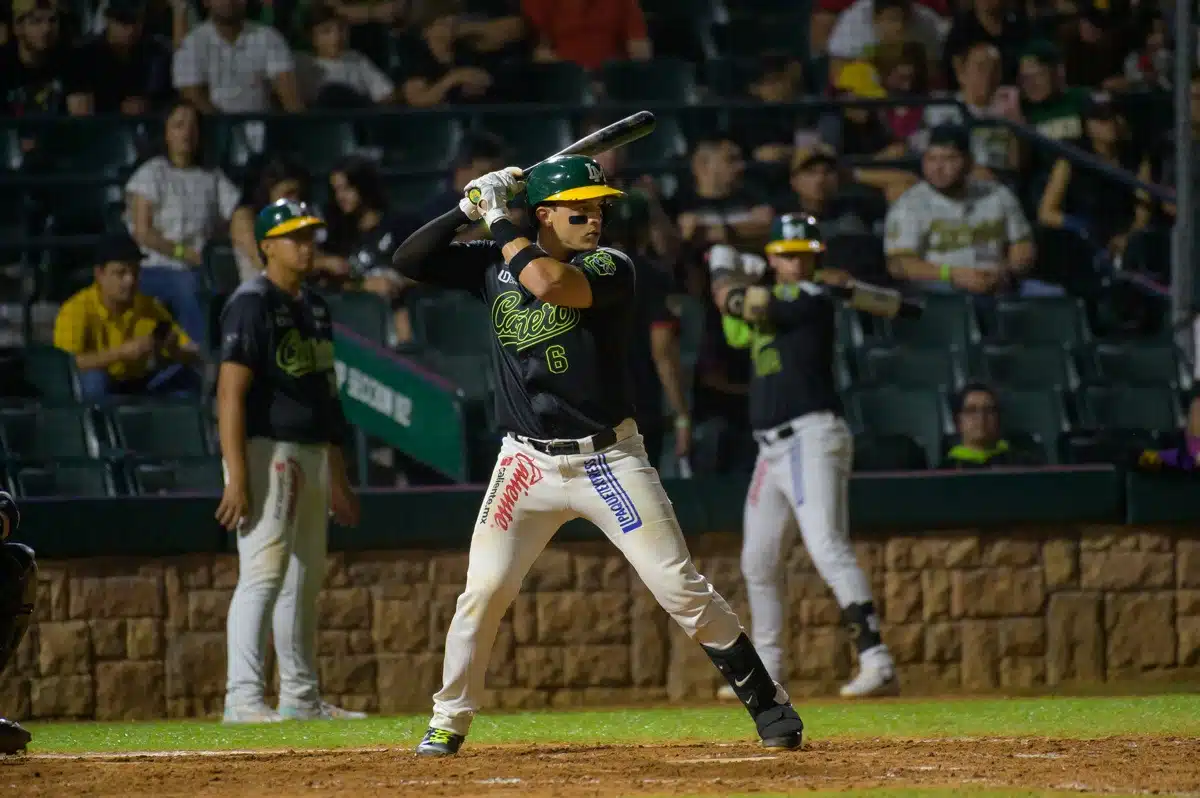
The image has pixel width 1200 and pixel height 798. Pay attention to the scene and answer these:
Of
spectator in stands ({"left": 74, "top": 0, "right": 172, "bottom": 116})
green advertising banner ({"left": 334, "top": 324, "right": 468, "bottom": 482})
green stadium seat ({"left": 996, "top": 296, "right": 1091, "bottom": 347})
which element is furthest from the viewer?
spectator in stands ({"left": 74, "top": 0, "right": 172, "bottom": 116})

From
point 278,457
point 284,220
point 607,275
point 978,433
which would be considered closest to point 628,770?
point 607,275

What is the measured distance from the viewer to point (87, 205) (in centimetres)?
979

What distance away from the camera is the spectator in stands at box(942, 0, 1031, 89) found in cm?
1082

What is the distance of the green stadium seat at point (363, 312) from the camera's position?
349 inches

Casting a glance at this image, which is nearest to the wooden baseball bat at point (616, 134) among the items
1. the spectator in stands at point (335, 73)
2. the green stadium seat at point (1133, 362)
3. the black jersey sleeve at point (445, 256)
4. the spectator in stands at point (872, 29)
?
the black jersey sleeve at point (445, 256)

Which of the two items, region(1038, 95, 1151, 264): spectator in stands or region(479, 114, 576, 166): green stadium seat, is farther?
region(1038, 95, 1151, 264): spectator in stands

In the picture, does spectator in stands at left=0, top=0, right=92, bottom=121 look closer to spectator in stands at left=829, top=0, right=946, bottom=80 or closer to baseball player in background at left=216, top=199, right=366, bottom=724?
baseball player in background at left=216, top=199, right=366, bottom=724

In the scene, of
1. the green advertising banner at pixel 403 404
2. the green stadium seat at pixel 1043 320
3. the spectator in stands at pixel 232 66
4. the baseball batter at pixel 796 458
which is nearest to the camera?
the baseball batter at pixel 796 458

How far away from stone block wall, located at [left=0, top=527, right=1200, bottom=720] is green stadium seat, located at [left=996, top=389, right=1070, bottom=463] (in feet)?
3.53

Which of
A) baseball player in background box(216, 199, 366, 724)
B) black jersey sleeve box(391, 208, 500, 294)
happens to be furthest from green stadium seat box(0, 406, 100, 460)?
black jersey sleeve box(391, 208, 500, 294)

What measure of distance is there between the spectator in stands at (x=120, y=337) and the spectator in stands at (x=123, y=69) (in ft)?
6.10

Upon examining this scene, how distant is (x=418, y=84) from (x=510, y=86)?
0.52 metres

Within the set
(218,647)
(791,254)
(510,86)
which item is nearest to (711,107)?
Result: (510,86)

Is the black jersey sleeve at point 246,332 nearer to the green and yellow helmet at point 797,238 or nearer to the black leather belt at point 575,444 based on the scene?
the black leather belt at point 575,444
